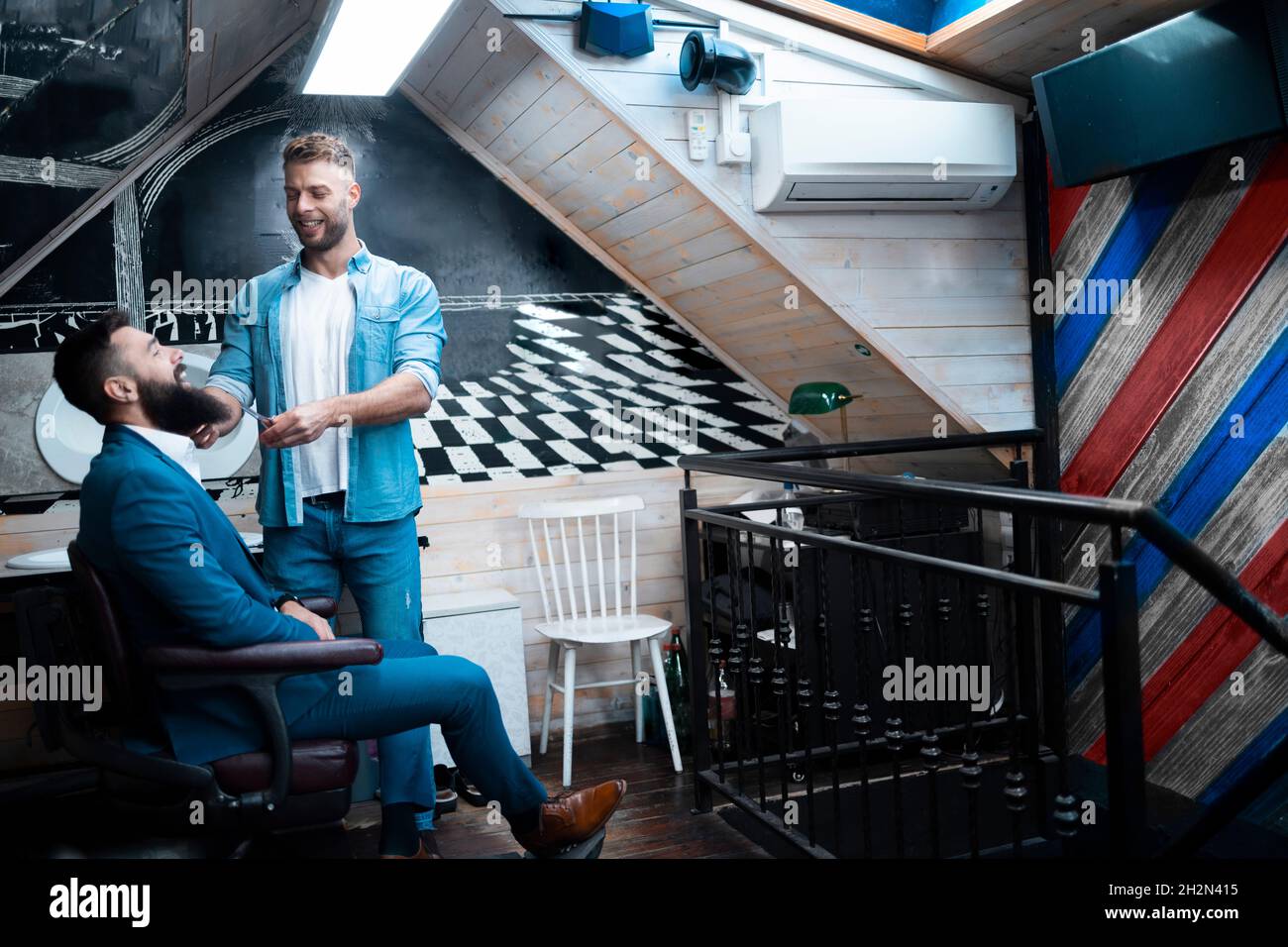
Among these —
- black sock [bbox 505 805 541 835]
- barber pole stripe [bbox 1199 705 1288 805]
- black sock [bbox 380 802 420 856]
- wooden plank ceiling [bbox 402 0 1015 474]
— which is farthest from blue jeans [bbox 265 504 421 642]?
barber pole stripe [bbox 1199 705 1288 805]

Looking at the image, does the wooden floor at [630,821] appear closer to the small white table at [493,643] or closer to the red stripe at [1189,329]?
the small white table at [493,643]

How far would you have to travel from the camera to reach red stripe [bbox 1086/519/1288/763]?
9.67 feet

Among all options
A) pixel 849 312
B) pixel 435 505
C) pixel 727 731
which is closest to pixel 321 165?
pixel 435 505

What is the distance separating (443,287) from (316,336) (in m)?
1.06

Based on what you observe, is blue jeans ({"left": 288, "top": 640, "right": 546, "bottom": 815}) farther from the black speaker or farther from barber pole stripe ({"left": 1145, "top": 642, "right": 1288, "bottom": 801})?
barber pole stripe ({"left": 1145, "top": 642, "right": 1288, "bottom": 801})

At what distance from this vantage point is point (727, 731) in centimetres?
386

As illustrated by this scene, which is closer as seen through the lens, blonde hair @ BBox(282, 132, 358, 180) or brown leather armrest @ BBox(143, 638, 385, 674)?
brown leather armrest @ BBox(143, 638, 385, 674)

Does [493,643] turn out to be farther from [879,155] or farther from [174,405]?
[879,155]

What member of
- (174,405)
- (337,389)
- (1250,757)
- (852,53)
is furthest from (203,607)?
(1250,757)

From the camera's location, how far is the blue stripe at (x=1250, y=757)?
295 cm

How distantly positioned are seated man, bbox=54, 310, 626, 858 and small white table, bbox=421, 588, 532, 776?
1043mm

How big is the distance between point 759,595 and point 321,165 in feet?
6.68

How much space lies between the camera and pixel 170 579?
191 cm
